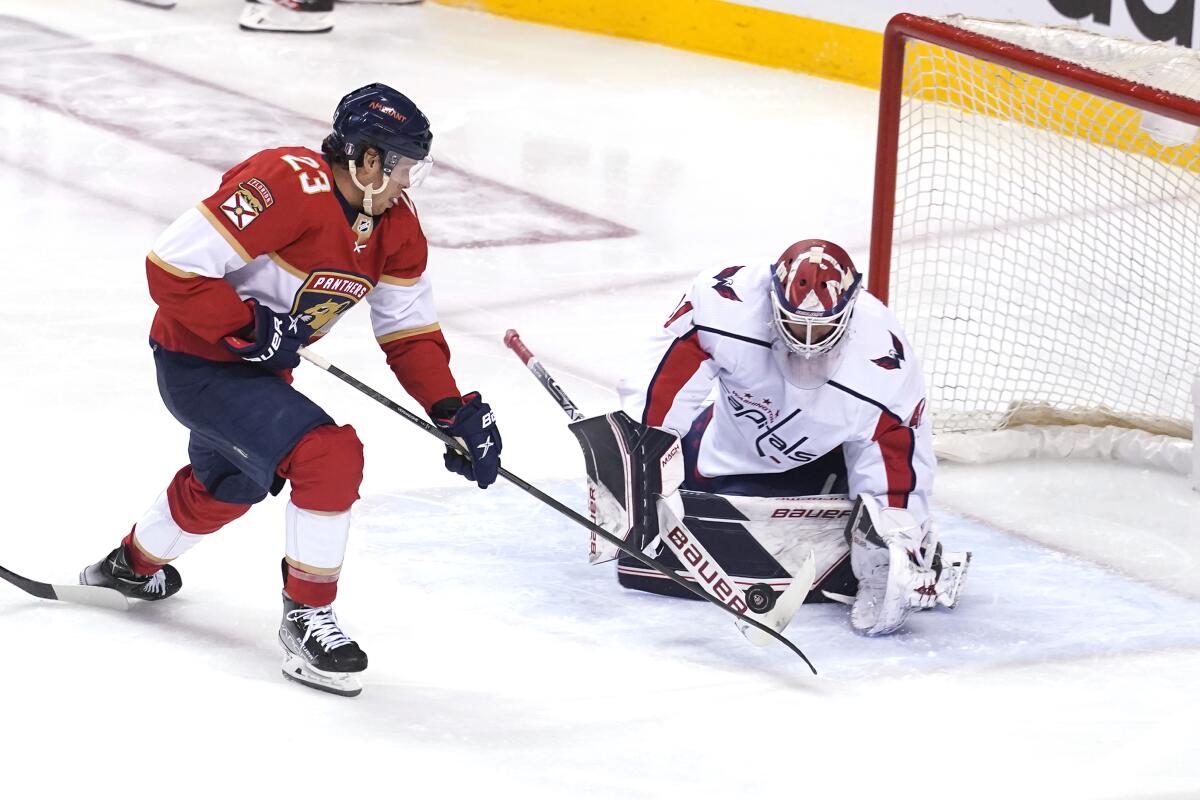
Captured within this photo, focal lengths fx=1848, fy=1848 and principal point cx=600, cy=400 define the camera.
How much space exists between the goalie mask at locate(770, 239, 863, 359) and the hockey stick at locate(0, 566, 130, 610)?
49.3 inches

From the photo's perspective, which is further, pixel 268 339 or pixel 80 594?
pixel 80 594

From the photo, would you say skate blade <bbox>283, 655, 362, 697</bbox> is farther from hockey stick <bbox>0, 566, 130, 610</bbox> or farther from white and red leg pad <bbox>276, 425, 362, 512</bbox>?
hockey stick <bbox>0, 566, 130, 610</bbox>

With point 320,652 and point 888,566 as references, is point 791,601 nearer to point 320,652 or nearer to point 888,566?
point 888,566

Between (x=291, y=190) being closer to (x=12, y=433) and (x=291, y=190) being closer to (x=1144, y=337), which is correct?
(x=12, y=433)

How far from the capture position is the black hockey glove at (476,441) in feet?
9.85

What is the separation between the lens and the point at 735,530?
3.38m

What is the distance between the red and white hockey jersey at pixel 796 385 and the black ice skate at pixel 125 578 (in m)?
0.90

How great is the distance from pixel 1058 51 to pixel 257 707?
2.33 metres

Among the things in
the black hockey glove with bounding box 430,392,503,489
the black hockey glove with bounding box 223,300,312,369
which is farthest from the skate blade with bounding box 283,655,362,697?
the black hockey glove with bounding box 223,300,312,369

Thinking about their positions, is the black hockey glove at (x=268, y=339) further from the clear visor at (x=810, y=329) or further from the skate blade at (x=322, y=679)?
the clear visor at (x=810, y=329)

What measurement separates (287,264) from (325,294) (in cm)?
8

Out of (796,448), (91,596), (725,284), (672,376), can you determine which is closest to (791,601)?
(796,448)

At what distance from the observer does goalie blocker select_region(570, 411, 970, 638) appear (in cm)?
334

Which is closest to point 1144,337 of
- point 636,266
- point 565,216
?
point 636,266
